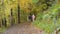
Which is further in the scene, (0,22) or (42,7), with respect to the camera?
(0,22)

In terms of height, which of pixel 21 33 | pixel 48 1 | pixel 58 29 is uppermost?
pixel 48 1

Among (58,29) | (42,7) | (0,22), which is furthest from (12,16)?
(58,29)

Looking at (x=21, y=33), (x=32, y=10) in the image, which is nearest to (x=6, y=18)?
(x=32, y=10)

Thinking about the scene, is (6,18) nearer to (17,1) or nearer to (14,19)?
(14,19)

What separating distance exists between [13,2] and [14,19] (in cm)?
171

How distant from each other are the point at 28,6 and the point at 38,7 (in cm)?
152

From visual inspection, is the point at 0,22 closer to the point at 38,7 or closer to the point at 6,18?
the point at 6,18

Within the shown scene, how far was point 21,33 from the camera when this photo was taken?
34.2ft

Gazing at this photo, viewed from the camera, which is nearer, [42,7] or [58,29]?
[58,29]

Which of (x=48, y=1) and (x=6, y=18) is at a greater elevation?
(x=48, y=1)

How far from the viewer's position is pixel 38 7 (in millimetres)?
13445

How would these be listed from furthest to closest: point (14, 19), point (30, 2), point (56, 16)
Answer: point (14, 19) < point (30, 2) < point (56, 16)

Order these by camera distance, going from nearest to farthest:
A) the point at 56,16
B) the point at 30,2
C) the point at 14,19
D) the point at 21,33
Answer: the point at 56,16 < the point at 21,33 < the point at 30,2 < the point at 14,19

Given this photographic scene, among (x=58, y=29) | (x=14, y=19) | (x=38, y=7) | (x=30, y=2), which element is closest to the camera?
(x=58, y=29)
